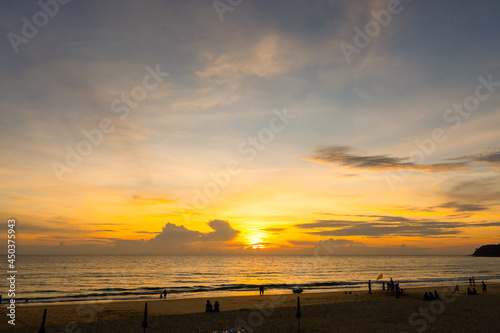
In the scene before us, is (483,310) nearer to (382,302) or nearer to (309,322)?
(382,302)

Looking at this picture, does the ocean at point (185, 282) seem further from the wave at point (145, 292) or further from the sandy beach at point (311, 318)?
the sandy beach at point (311, 318)

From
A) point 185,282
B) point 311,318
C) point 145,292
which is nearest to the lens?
point 311,318

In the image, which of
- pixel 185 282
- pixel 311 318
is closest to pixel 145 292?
pixel 185 282

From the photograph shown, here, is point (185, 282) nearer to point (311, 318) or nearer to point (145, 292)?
point (145, 292)

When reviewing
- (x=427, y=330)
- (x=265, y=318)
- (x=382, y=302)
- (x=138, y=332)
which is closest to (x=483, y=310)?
(x=382, y=302)

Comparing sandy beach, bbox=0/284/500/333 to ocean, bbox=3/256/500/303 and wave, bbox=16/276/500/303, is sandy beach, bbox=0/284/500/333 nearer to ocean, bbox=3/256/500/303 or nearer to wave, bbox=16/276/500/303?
wave, bbox=16/276/500/303

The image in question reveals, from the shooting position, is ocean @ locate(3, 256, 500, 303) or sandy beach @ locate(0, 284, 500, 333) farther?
ocean @ locate(3, 256, 500, 303)

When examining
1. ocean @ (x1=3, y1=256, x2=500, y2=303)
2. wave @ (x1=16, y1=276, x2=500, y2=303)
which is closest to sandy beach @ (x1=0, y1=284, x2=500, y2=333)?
wave @ (x1=16, y1=276, x2=500, y2=303)

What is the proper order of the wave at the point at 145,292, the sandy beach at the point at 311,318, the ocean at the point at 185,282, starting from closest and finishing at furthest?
the sandy beach at the point at 311,318 → the wave at the point at 145,292 → the ocean at the point at 185,282

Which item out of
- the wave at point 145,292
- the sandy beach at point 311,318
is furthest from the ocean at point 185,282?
the sandy beach at point 311,318

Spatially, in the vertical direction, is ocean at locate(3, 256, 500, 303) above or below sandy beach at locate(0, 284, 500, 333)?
below

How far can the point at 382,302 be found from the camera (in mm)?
32344

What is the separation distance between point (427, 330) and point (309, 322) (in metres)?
8.07

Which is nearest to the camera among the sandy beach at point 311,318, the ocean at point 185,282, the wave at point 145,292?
the sandy beach at point 311,318
